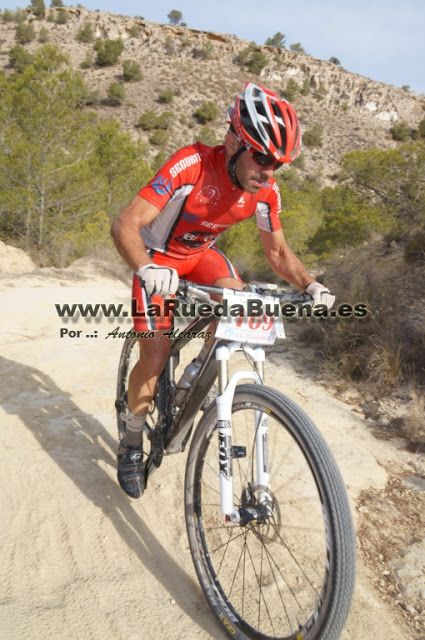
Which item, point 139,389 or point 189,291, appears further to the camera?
point 139,389

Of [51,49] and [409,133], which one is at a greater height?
[409,133]

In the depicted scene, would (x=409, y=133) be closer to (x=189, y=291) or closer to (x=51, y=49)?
(x=51, y=49)

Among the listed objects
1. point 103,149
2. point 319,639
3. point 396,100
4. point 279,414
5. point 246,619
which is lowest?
point 246,619

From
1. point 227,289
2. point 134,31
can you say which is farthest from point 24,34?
point 227,289

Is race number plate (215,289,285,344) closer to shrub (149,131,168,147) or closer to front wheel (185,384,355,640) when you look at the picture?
front wheel (185,384,355,640)

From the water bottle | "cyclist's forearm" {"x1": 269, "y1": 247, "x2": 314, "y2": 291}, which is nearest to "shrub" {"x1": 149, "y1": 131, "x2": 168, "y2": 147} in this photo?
"cyclist's forearm" {"x1": 269, "y1": 247, "x2": 314, "y2": 291}

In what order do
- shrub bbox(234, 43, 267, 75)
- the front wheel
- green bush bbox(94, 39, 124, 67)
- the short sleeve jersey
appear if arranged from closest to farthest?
1. the front wheel
2. the short sleeve jersey
3. green bush bbox(94, 39, 124, 67)
4. shrub bbox(234, 43, 267, 75)

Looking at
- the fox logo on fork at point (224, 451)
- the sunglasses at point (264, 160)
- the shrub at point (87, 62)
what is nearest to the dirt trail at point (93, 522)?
the fox logo on fork at point (224, 451)

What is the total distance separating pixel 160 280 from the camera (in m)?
1.76

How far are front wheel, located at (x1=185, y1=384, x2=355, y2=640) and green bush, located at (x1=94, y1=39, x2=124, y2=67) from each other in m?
63.8

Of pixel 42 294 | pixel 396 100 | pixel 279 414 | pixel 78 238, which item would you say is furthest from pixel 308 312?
pixel 396 100

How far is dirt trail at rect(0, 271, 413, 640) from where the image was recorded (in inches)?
80.7

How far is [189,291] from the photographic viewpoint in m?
1.91

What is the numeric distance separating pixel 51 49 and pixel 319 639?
20311 millimetres
